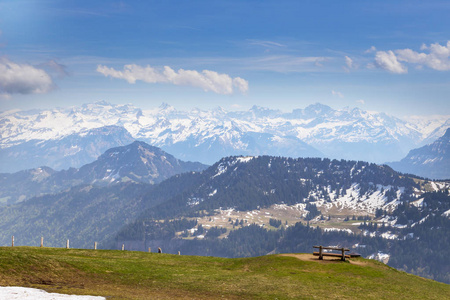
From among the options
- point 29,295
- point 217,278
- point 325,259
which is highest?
point 29,295

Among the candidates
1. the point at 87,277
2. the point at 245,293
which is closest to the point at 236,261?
the point at 245,293

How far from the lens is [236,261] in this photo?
8200 cm

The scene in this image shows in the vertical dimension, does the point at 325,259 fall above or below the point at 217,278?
above

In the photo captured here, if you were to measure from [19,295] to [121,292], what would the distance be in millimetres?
12285

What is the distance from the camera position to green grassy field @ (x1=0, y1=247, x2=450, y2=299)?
54875mm

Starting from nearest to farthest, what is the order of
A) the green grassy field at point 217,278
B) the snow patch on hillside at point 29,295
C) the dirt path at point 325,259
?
1. the snow patch on hillside at point 29,295
2. the green grassy field at point 217,278
3. the dirt path at point 325,259

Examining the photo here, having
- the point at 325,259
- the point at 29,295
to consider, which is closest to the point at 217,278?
the point at 325,259

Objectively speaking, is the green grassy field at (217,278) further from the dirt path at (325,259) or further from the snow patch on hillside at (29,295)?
the snow patch on hillside at (29,295)

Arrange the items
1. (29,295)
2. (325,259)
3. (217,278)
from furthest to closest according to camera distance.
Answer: (325,259)
(217,278)
(29,295)

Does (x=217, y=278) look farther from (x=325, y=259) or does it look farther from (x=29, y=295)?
(x=29, y=295)

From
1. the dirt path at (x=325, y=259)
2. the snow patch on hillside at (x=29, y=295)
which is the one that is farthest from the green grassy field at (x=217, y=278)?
the snow patch on hillside at (x=29, y=295)

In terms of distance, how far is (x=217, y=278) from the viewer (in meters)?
65.8

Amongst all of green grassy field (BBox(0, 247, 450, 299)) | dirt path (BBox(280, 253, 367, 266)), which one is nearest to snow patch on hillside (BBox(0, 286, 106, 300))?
green grassy field (BBox(0, 247, 450, 299))

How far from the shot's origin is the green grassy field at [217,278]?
54875mm
